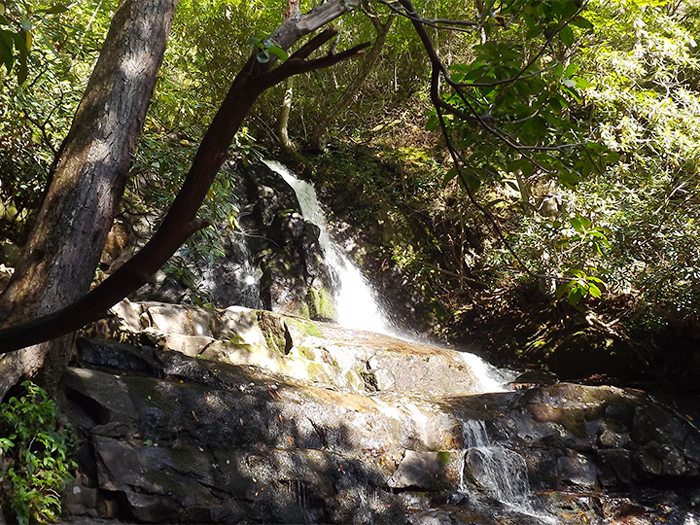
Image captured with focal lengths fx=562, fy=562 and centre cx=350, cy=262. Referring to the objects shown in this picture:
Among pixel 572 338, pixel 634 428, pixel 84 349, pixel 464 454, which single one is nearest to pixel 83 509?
pixel 84 349

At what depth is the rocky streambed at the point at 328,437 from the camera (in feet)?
13.7

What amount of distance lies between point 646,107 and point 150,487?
9783 millimetres

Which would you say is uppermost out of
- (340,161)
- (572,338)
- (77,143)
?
(340,161)

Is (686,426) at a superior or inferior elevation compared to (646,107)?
inferior

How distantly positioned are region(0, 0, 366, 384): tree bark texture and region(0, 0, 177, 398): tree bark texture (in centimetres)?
262

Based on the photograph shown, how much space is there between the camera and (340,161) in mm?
14930

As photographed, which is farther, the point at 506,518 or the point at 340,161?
the point at 340,161

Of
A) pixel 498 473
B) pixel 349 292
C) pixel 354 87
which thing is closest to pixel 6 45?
pixel 498 473

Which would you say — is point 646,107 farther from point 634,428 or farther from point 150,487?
point 150,487

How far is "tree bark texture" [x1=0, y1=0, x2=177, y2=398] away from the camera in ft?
11.5

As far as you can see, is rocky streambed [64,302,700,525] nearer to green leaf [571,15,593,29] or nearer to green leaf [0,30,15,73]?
green leaf [0,30,15,73]

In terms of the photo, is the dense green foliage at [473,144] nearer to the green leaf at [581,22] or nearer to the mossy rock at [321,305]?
the green leaf at [581,22]

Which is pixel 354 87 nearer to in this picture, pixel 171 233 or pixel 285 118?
pixel 285 118

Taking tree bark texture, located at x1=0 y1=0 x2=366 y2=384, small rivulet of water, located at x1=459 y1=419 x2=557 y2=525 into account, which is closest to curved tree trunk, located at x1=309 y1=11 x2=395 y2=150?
small rivulet of water, located at x1=459 y1=419 x2=557 y2=525
